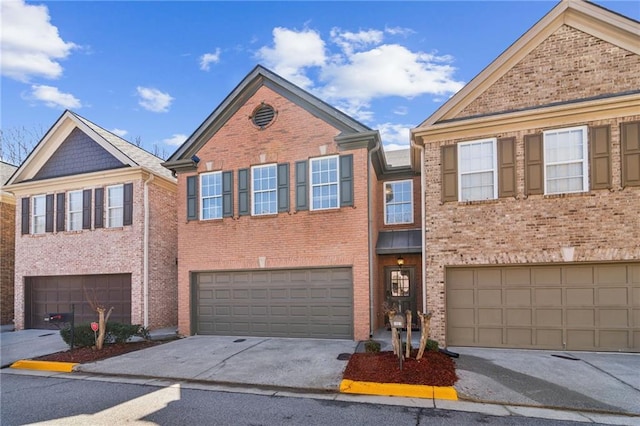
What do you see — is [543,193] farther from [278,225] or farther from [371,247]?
[278,225]

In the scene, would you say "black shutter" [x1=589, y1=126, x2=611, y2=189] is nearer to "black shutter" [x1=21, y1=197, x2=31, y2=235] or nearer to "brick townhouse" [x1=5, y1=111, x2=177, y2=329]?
"brick townhouse" [x1=5, y1=111, x2=177, y2=329]

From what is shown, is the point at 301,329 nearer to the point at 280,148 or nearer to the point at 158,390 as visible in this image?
the point at 158,390

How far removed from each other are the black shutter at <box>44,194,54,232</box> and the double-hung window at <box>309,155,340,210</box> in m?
11.5

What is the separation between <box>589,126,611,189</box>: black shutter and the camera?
8891mm

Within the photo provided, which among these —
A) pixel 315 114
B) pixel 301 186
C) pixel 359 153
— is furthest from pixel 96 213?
pixel 359 153

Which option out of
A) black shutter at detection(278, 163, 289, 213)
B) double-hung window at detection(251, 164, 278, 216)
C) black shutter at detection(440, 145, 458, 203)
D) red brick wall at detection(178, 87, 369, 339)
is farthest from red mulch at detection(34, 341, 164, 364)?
black shutter at detection(440, 145, 458, 203)

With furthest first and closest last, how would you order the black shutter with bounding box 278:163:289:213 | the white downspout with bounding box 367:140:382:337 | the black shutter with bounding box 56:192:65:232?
the black shutter with bounding box 56:192:65:232 → the black shutter with bounding box 278:163:289:213 → the white downspout with bounding box 367:140:382:337

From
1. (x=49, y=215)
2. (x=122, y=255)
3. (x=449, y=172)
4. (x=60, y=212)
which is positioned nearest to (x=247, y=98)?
(x=449, y=172)

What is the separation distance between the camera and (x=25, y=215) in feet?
50.9

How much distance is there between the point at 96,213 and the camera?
14359 mm

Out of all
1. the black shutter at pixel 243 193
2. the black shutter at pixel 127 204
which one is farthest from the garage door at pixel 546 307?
the black shutter at pixel 127 204

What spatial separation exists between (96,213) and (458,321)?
13840 millimetres

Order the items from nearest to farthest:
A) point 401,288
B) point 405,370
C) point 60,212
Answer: point 405,370
point 401,288
point 60,212

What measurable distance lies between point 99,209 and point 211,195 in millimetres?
5156
